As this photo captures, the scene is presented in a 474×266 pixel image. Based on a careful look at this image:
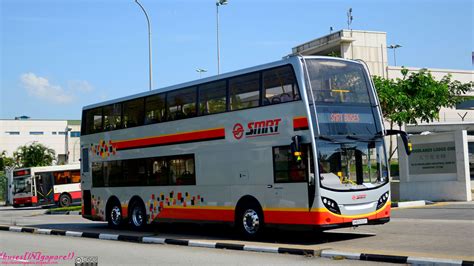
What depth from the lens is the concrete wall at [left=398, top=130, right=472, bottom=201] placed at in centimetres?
2406

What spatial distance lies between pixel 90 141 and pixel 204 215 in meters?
6.93

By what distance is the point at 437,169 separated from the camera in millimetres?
25016

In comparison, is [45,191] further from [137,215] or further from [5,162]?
[5,162]

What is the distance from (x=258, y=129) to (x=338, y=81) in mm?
2280

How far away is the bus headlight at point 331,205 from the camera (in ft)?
43.8

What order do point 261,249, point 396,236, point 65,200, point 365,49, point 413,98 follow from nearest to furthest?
point 261,249, point 396,236, point 413,98, point 65,200, point 365,49

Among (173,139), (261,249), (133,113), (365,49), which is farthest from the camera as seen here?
(365,49)

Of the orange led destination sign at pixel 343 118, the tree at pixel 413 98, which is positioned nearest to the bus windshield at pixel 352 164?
the orange led destination sign at pixel 343 118

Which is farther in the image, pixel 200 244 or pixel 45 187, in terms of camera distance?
pixel 45 187

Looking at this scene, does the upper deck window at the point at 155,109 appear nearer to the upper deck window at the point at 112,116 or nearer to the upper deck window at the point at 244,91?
the upper deck window at the point at 112,116

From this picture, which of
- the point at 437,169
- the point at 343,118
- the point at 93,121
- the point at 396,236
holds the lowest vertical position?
the point at 396,236

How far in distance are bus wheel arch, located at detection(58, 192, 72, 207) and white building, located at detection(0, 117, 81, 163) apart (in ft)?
157

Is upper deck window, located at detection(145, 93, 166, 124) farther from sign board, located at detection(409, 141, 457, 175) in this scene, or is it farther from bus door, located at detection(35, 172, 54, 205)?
bus door, located at detection(35, 172, 54, 205)

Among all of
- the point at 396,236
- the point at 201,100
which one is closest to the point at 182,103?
the point at 201,100
